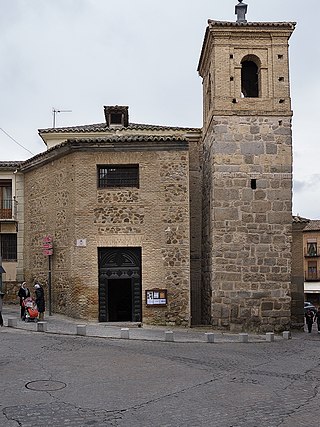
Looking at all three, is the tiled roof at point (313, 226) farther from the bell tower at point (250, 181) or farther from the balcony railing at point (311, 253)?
the bell tower at point (250, 181)

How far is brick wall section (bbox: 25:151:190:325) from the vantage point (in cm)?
1975

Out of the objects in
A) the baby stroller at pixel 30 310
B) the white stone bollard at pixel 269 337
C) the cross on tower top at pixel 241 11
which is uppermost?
the cross on tower top at pixel 241 11

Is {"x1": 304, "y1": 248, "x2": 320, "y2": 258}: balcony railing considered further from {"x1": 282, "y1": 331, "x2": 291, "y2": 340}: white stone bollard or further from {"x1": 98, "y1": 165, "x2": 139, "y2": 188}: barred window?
{"x1": 98, "y1": 165, "x2": 139, "y2": 188}: barred window

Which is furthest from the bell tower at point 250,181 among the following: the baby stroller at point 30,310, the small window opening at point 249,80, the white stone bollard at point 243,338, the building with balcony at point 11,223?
the building with balcony at point 11,223

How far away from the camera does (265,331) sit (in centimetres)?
2016

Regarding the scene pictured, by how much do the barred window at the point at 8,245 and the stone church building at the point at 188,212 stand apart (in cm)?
367

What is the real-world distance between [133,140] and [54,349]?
8.71m

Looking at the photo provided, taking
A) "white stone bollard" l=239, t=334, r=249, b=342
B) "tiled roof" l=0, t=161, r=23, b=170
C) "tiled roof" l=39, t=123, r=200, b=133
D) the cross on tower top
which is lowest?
"white stone bollard" l=239, t=334, r=249, b=342

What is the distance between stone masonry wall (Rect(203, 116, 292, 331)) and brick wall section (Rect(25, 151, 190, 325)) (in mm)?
1189

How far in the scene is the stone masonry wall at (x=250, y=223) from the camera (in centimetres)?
2011

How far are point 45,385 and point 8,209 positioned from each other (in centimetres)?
1536

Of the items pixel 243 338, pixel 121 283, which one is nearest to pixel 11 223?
pixel 121 283

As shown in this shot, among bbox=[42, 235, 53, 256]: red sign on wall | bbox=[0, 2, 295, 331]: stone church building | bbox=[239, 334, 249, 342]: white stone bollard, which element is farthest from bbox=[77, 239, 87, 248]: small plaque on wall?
bbox=[239, 334, 249, 342]: white stone bollard

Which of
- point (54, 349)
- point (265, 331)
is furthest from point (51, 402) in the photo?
point (265, 331)
